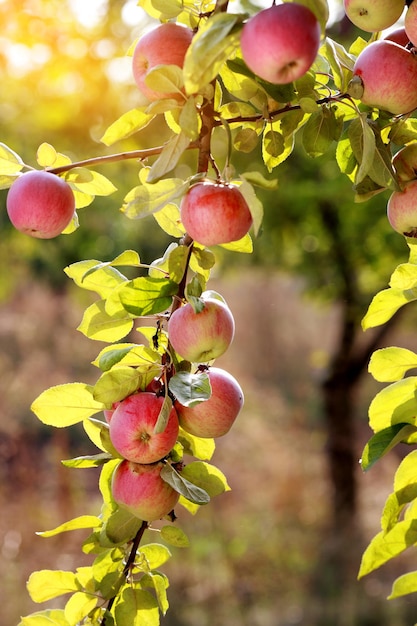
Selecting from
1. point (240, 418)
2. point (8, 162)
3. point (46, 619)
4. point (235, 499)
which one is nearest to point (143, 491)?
point (46, 619)

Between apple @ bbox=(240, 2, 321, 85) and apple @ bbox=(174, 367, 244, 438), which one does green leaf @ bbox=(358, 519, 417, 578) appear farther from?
apple @ bbox=(240, 2, 321, 85)

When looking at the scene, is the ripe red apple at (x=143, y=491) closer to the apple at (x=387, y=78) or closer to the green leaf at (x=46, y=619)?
the green leaf at (x=46, y=619)

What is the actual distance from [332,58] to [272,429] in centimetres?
434

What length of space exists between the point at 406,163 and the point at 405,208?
30 millimetres

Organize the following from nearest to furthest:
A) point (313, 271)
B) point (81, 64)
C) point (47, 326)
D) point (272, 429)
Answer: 1. point (81, 64)
2. point (313, 271)
3. point (272, 429)
4. point (47, 326)

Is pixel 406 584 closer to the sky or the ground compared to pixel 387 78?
closer to the ground

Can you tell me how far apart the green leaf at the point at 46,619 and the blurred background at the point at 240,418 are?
195cm

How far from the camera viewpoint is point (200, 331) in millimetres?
416

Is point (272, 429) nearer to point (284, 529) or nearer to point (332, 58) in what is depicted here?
point (284, 529)

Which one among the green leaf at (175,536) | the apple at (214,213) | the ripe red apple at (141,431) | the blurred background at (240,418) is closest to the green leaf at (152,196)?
the apple at (214,213)

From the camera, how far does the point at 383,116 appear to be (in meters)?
0.47

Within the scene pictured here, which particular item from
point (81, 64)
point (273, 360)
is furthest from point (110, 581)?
point (273, 360)

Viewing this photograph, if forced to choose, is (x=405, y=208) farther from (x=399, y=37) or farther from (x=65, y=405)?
(x=65, y=405)

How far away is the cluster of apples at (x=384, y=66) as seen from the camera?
421mm
